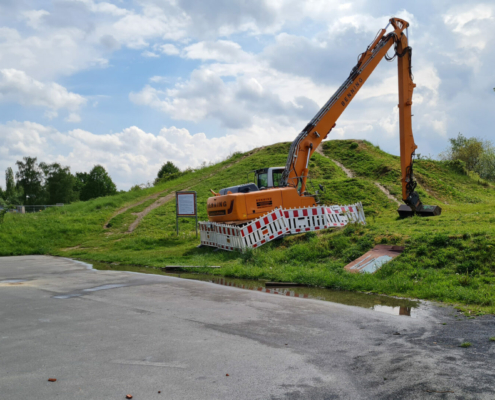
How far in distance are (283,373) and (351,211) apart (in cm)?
1390

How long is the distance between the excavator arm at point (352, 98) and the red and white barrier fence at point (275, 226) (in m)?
1.42

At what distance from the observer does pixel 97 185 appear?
323 feet

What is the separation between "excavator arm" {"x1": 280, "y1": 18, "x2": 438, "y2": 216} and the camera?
17.2m

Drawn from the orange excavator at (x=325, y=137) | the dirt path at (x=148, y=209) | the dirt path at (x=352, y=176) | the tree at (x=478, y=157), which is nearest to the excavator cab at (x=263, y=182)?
the orange excavator at (x=325, y=137)

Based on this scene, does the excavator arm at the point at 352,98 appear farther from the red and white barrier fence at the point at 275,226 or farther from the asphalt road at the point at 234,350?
the asphalt road at the point at 234,350

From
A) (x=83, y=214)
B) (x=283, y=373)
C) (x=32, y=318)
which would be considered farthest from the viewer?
(x=83, y=214)

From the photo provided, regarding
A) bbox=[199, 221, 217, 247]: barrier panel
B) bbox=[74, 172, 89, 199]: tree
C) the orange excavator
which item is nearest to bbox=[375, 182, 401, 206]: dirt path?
the orange excavator

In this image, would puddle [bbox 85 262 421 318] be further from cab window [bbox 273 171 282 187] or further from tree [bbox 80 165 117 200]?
tree [bbox 80 165 117 200]

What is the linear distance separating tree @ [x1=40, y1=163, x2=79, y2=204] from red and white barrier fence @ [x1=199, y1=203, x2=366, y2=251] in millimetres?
82921

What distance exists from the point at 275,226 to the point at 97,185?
90.2 meters

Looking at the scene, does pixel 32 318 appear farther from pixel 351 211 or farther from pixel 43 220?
pixel 43 220

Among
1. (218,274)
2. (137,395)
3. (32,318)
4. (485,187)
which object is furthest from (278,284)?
(485,187)

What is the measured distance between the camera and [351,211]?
17750mm

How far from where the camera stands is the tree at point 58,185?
301ft
